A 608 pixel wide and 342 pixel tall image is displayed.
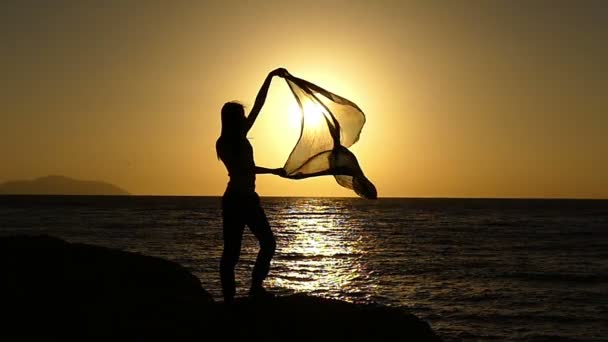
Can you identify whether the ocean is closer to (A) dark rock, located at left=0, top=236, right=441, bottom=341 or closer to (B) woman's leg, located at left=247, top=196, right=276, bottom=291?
(A) dark rock, located at left=0, top=236, right=441, bottom=341

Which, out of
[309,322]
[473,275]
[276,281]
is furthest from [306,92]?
[473,275]

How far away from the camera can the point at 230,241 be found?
7973 millimetres

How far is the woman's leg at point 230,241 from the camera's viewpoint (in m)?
7.80

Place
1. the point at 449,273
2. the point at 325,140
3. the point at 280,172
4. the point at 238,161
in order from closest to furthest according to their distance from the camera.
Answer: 1. the point at 238,161
2. the point at 280,172
3. the point at 325,140
4. the point at 449,273

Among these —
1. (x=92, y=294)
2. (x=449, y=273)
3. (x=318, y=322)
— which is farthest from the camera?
(x=449, y=273)

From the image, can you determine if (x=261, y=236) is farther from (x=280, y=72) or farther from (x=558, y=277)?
(x=558, y=277)

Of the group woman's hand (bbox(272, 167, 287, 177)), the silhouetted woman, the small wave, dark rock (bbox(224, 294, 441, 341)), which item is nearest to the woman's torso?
the silhouetted woman

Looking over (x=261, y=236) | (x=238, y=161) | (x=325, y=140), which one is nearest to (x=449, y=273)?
(x=325, y=140)

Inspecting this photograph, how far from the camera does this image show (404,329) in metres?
8.98

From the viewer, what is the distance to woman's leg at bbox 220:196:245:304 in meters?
7.80

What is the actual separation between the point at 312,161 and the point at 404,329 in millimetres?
2637

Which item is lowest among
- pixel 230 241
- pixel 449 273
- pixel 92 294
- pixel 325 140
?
pixel 449 273

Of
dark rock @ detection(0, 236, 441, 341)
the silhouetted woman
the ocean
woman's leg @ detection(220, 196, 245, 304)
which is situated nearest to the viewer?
the silhouetted woman

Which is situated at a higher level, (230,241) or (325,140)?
(325,140)
